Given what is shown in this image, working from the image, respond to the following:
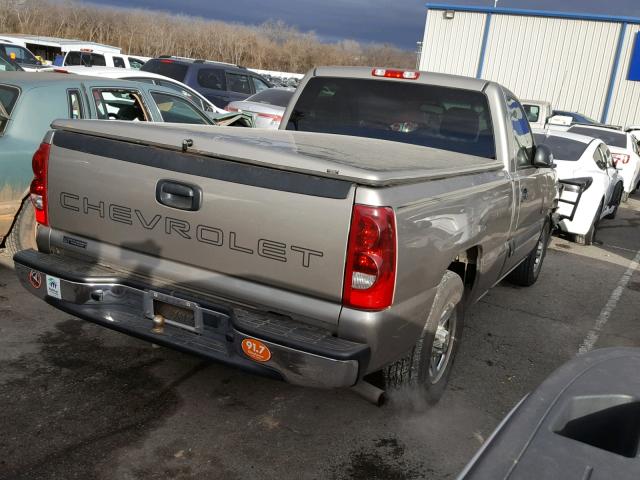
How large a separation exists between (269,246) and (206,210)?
37cm

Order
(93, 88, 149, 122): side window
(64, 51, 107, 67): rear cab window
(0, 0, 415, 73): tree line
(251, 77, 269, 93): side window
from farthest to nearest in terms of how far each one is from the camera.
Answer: (0, 0, 415, 73): tree line
(64, 51, 107, 67): rear cab window
(251, 77, 269, 93): side window
(93, 88, 149, 122): side window

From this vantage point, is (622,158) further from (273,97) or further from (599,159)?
(273,97)

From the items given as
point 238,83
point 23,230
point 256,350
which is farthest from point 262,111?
Answer: point 256,350

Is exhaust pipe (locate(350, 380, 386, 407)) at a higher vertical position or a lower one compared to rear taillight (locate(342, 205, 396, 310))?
lower

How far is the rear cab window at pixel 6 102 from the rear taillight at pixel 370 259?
367cm

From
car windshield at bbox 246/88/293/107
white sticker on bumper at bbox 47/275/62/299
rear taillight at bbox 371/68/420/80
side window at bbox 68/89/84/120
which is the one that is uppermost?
rear taillight at bbox 371/68/420/80

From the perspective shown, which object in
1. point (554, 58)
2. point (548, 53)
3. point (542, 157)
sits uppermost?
point (548, 53)

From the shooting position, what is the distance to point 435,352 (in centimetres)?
386

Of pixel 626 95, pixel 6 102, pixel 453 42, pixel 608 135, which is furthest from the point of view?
pixel 453 42

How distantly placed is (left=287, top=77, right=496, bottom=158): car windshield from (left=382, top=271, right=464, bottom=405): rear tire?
51.9 inches

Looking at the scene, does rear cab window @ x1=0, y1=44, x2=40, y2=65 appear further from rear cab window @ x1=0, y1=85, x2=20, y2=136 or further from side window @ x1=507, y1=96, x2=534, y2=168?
side window @ x1=507, y1=96, x2=534, y2=168

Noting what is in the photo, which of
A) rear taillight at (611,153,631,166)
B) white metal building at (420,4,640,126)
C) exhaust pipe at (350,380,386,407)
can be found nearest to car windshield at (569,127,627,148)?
rear taillight at (611,153,631,166)

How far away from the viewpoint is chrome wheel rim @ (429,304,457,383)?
3768 mm

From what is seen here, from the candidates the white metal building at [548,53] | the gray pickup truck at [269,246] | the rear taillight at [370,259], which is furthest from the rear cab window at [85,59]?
the rear taillight at [370,259]
